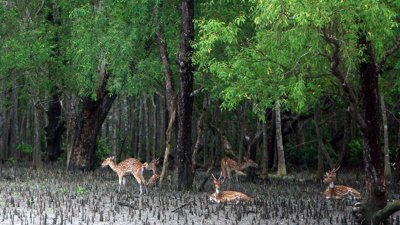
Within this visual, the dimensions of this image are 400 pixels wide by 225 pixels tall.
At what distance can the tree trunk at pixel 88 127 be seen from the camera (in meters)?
28.4

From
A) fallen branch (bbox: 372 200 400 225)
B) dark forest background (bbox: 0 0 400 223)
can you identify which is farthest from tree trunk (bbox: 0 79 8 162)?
fallen branch (bbox: 372 200 400 225)

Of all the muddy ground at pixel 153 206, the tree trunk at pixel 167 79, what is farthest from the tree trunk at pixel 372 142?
the tree trunk at pixel 167 79

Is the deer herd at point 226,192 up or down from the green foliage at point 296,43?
down

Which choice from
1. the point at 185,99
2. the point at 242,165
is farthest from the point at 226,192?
the point at 242,165

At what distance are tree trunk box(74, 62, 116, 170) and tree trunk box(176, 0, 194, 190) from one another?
8.66 m

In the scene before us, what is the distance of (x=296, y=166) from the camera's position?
1389 inches

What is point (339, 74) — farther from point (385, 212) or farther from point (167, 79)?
point (167, 79)

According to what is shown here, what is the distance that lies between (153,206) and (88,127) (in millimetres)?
12618

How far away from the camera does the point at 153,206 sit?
16.7 metres

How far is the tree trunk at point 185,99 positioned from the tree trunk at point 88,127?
8658mm

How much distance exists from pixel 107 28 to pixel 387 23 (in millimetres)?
12143

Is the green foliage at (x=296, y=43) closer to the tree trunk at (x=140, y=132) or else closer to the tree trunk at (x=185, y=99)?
the tree trunk at (x=185, y=99)

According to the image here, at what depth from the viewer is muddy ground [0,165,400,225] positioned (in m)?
15.0

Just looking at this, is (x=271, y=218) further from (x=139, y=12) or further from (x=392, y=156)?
(x=392, y=156)
